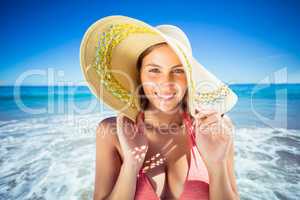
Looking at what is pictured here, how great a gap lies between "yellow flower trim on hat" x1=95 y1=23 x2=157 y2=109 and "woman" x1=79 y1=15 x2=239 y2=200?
0.16 metres

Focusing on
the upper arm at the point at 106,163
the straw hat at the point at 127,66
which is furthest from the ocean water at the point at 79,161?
the straw hat at the point at 127,66

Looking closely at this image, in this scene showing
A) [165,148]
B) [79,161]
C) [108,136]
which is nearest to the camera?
[108,136]

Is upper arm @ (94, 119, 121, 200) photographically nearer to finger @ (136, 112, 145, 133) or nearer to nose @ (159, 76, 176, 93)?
finger @ (136, 112, 145, 133)

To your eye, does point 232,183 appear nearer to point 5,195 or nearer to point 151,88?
point 151,88

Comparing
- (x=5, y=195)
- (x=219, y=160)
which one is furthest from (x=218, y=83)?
(x=5, y=195)

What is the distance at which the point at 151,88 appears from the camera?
1790 mm

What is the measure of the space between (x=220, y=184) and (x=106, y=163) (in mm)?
827

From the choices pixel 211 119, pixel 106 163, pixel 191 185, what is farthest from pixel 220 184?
pixel 106 163

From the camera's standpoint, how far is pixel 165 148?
78.8 inches

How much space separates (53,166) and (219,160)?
18.1 ft

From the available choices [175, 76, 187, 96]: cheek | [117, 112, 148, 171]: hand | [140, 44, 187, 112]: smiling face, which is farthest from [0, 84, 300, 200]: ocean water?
[175, 76, 187, 96]: cheek

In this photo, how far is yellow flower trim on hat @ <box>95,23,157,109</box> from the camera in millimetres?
1778

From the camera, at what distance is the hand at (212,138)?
1.49 metres

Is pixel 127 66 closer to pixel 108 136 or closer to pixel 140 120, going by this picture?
pixel 140 120
